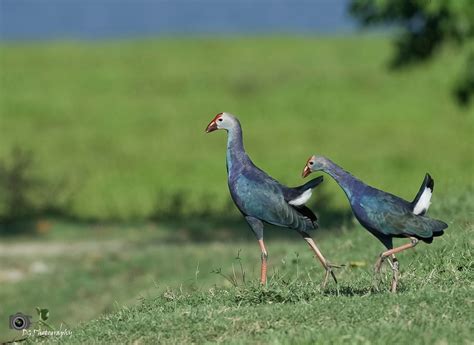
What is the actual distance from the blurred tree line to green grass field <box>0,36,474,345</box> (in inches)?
23.7

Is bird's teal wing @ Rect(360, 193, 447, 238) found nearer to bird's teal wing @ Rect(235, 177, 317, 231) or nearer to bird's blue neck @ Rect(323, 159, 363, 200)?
bird's blue neck @ Rect(323, 159, 363, 200)

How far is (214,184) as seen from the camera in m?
27.5

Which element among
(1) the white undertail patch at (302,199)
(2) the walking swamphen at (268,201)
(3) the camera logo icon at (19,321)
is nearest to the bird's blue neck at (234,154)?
(2) the walking swamphen at (268,201)

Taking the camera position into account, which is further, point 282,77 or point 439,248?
point 282,77

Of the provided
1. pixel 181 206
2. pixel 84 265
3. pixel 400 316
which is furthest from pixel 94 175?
pixel 400 316

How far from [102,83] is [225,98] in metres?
5.54

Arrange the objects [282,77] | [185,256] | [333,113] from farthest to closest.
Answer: [282,77]
[333,113]
[185,256]

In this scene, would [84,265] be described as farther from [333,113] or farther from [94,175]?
[333,113]

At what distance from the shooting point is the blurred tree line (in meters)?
17.5

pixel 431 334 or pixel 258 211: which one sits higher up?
pixel 258 211

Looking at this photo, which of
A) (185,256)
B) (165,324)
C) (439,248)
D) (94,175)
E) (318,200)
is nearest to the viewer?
(165,324)

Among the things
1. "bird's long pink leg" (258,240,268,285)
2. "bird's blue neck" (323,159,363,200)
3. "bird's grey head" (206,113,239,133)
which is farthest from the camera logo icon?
"bird's blue neck" (323,159,363,200)

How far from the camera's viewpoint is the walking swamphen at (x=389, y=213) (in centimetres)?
747

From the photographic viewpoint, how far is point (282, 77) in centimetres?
4088
